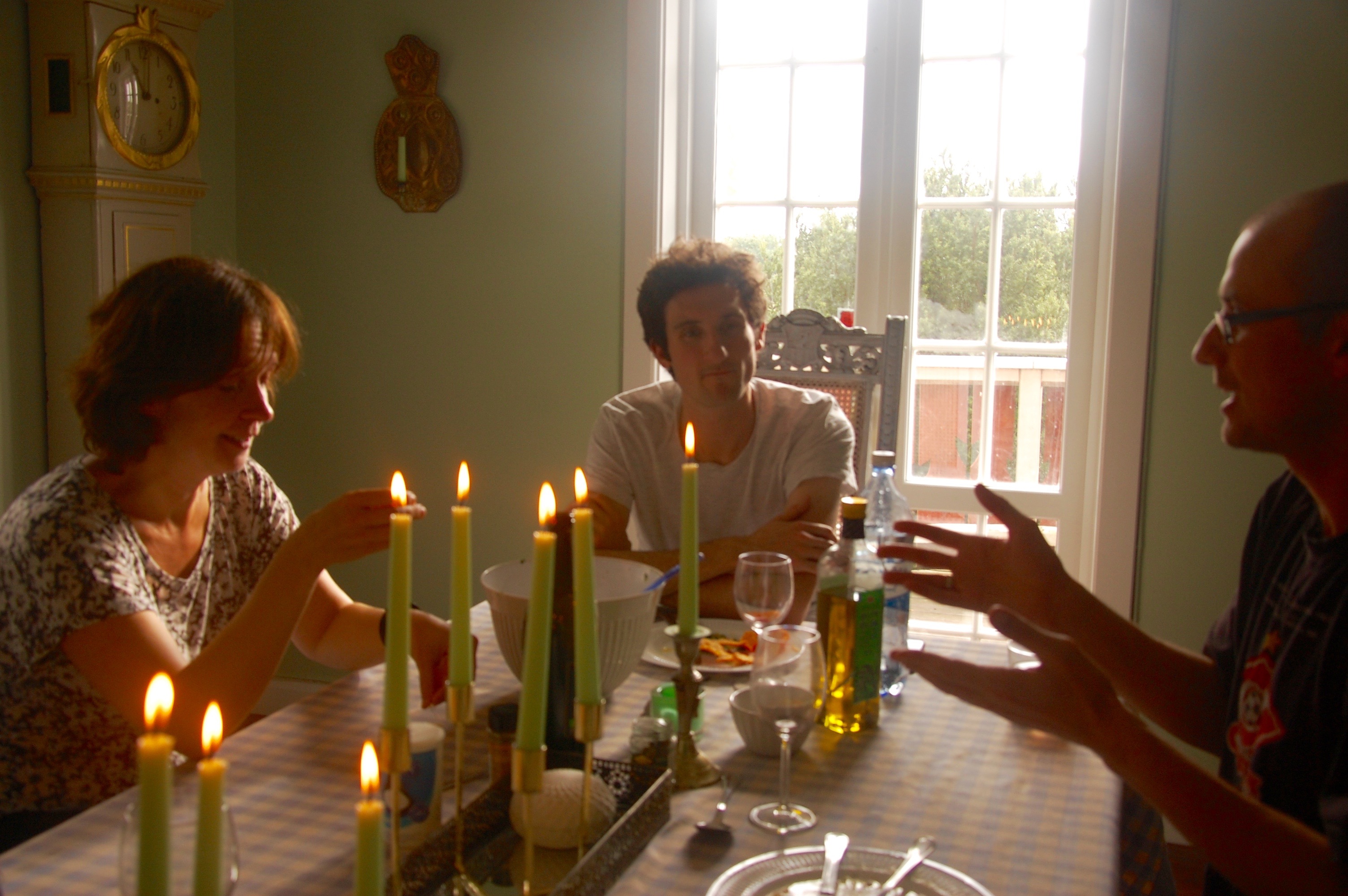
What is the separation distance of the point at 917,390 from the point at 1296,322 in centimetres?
185

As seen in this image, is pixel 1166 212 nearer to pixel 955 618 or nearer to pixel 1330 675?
pixel 955 618

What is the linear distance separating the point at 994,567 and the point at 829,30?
1.95 m

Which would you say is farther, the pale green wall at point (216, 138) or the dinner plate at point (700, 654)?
the pale green wall at point (216, 138)

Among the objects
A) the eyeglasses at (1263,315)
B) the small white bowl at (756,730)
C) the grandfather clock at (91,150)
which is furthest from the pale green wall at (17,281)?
the eyeglasses at (1263,315)

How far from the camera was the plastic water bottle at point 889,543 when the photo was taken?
140cm

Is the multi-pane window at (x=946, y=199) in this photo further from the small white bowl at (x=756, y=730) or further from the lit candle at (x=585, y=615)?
the lit candle at (x=585, y=615)

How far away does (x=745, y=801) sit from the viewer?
1076mm

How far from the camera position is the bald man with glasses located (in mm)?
931

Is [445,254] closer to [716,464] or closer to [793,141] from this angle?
[793,141]

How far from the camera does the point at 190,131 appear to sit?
2871mm

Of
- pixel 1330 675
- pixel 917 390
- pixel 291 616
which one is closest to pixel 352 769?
pixel 291 616

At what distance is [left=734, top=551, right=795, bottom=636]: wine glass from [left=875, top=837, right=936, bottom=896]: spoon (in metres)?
0.38

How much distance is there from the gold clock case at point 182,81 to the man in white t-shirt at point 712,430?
1452mm

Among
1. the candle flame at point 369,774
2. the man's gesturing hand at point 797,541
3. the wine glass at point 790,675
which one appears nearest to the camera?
the candle flame at point 369,774
